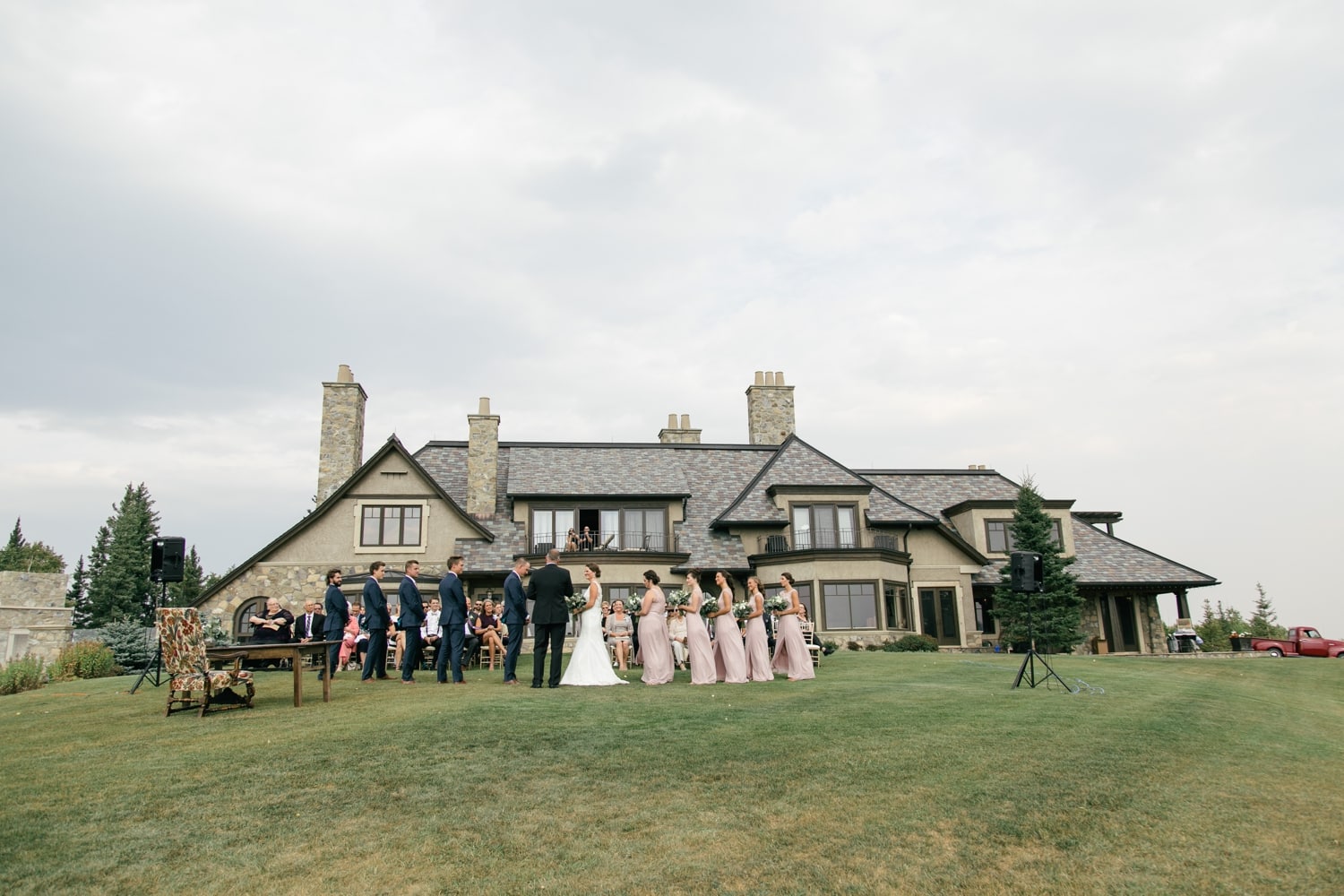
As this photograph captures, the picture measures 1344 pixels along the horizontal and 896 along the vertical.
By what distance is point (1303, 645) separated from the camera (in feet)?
115

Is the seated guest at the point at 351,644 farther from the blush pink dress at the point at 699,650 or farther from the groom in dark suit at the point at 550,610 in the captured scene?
the blush pink dress at the point at 699,650

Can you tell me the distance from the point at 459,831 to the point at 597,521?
90.0 ft

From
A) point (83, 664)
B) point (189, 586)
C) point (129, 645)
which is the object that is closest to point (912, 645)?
point (129, 645)

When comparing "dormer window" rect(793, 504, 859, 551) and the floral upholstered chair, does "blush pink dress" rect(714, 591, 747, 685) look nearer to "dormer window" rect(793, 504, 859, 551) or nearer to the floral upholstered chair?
the floral upholstered chair

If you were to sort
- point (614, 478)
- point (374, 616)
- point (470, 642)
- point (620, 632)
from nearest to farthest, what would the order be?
point (374, 616) < point (620, 632) < point (470, 642) < point (614, 478)

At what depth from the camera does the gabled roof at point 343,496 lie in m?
30.8

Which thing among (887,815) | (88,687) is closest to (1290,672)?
(887,815)

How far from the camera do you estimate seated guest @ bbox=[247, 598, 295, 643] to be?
19.1m

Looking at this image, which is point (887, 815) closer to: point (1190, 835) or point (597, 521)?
point (1190, 835)

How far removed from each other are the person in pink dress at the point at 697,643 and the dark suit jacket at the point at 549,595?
97.0 inches

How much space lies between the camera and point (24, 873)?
18.4 ft

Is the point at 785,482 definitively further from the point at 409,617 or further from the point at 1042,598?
the point at 409,617

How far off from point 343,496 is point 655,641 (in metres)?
19.4

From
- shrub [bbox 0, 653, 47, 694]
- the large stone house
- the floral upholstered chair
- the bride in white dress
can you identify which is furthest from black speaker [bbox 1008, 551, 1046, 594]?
shrub [bbox 0, 653, 47, 694]
